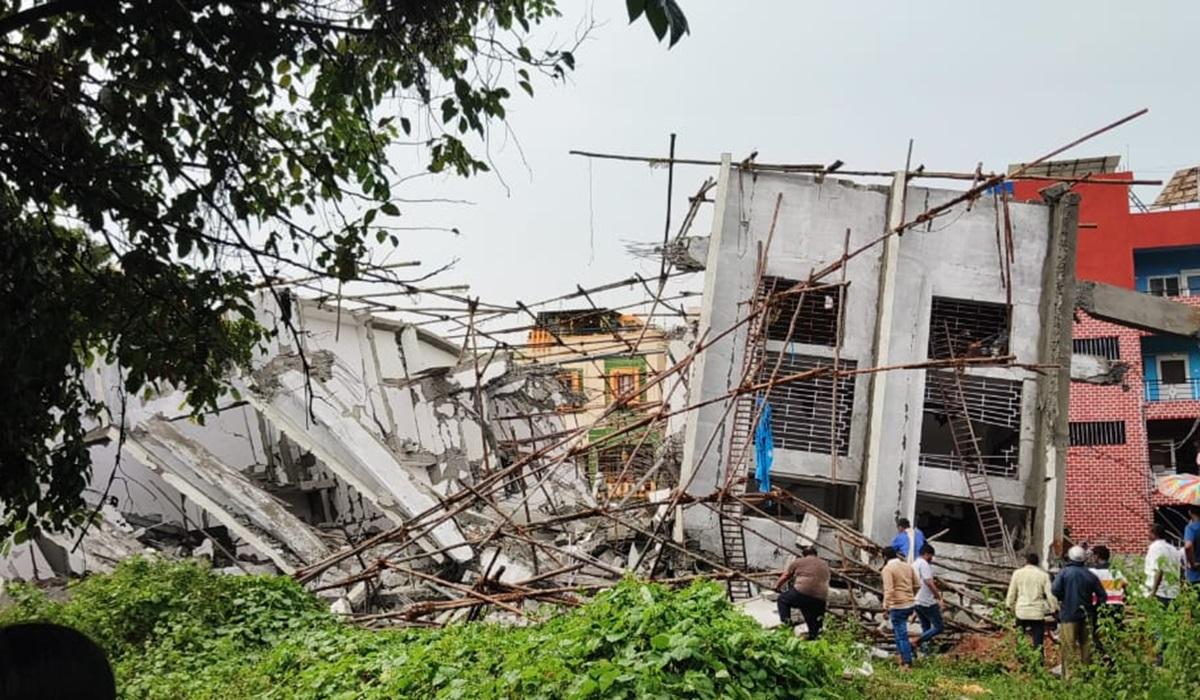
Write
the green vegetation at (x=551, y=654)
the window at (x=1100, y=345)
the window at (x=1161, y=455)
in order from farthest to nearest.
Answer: the window at (x=1161, y=455), the window at (x=1100, y=345), the green vegetation at (x=551, y=654)

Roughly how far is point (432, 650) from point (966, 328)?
1190 centimetres

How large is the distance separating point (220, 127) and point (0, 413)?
2.04m

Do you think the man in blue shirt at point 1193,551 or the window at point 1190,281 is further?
the window at point 1190,281

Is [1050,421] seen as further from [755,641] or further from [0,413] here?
[0,413]

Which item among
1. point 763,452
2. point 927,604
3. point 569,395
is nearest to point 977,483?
point 763,452

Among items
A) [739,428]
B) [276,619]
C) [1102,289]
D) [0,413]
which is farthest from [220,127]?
[1102,289]

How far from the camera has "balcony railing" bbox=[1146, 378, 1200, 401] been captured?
1220 inches

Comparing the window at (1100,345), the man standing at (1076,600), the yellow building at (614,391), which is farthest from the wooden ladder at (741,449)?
the window at (1100,345)

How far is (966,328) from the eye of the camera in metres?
17.5

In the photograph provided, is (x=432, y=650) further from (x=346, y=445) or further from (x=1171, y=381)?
(x=1171, y=381)

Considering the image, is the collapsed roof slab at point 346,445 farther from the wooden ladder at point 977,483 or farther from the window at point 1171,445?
the window at point 1171,445

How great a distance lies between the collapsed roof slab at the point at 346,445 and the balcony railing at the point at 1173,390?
902 inches

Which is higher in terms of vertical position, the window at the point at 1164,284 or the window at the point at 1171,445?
the window at the point at 1164,284

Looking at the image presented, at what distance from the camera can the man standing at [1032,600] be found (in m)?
10.9
